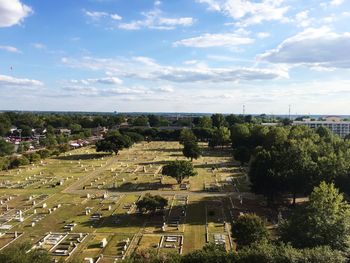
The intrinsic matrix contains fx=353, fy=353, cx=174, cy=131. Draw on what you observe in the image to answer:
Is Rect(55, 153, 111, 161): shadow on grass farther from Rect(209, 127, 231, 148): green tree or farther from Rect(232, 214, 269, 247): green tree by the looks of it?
Rect(232, 214, 269, 247): green tree

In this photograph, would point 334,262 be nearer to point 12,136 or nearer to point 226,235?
point 226,235

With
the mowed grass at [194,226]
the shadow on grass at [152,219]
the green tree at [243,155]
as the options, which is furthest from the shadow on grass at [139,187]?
the green tree at [243,155]

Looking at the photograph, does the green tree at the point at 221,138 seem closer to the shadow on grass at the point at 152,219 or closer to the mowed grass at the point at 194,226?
the mowed grass at the point at 194,226

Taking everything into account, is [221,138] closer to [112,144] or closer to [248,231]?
[112,144]

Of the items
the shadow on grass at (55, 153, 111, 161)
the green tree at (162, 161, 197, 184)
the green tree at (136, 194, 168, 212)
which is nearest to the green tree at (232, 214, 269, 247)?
the green tree at (136, 194, 168, 212)

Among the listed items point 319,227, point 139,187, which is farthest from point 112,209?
point 319,227

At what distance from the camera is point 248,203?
47.3m

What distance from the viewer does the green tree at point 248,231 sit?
93.6 ft

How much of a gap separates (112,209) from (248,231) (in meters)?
21.2

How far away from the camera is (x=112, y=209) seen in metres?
44.7

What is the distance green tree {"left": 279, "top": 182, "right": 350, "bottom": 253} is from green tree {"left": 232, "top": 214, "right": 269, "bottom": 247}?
167 centimetres

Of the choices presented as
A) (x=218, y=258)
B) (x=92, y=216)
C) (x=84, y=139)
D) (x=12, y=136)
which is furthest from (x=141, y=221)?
(x=12, y=136)

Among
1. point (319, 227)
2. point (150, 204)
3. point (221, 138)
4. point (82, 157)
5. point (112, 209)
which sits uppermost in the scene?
point (221, 138)

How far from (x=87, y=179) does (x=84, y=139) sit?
7345 centimetres
